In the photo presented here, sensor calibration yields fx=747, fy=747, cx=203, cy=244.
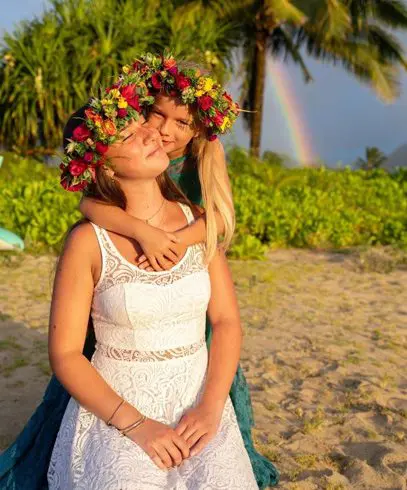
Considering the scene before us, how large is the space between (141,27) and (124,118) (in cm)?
1460

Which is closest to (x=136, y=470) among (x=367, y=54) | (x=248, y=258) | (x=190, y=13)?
(x=248, y=258)

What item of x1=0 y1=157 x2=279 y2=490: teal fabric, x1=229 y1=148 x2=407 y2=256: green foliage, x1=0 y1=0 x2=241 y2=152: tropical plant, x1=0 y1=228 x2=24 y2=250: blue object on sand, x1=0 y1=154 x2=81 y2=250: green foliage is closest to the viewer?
x1=0 y1=157 x2=279 y2=490: teal fabric

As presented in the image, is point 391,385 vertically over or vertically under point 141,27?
under

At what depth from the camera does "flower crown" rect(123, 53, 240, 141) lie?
2611 millimetres

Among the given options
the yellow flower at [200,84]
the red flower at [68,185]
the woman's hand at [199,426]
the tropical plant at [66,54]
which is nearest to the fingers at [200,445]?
the woman's hand at [199,426]

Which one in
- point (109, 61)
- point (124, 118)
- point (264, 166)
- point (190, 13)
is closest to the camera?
point (124, 118)

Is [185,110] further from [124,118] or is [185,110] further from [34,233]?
[34,233]

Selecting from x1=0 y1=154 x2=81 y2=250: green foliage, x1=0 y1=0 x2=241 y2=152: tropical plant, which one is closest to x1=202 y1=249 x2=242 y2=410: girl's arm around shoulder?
x1=0 y1=154 x2=81 y2=250: green foliage

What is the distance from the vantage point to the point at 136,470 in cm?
204

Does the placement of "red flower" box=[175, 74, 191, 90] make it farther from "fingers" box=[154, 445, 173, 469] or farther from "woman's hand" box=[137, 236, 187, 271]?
"fingers" box=[154, 445, 173, 469]

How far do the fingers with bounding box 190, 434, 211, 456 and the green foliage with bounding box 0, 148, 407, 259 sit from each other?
5435mm

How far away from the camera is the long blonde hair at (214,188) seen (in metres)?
2.60

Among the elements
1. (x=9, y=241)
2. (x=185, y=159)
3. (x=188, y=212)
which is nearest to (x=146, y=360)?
(x=188, y=212)

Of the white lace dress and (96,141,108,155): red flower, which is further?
(96,141,108,155): red flower
